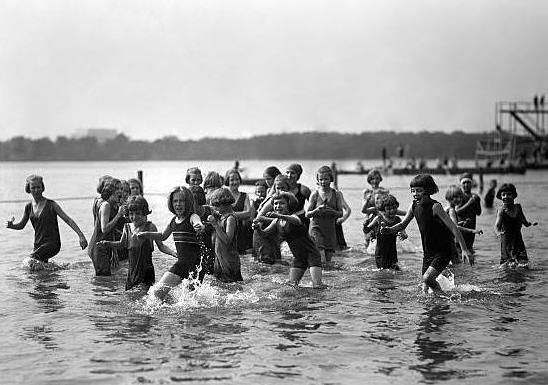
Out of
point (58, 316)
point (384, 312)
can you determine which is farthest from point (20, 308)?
point (384, 312)

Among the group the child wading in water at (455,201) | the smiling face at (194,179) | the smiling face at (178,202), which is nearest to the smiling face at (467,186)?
the child wading in water at (455,201)

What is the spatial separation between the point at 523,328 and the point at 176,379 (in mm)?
4284

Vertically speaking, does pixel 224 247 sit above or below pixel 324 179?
below

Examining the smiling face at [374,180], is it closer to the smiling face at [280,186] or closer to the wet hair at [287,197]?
the smiling face at [280,186]

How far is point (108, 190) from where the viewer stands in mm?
12148

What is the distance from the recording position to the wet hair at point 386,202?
1263 cm

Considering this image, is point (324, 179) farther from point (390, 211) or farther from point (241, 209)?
point (241, 209)

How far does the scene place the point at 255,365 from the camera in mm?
7617

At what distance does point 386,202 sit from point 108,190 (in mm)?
4444

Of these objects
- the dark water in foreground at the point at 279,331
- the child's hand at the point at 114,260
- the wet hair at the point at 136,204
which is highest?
the wet hair at the point at 136,204

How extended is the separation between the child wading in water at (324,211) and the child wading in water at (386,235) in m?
0.74

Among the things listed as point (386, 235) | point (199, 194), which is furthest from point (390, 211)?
point (199, 194)

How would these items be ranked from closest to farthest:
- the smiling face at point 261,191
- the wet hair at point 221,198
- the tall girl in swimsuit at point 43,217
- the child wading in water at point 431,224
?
1. the child wading in water at point 431,224
2. the wet hair at point 221,198
3. the tall girl in swimsuit at point 43,217
4. the smiling face at point 261,191

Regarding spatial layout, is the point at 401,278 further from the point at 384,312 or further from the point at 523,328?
the point at 523,328
